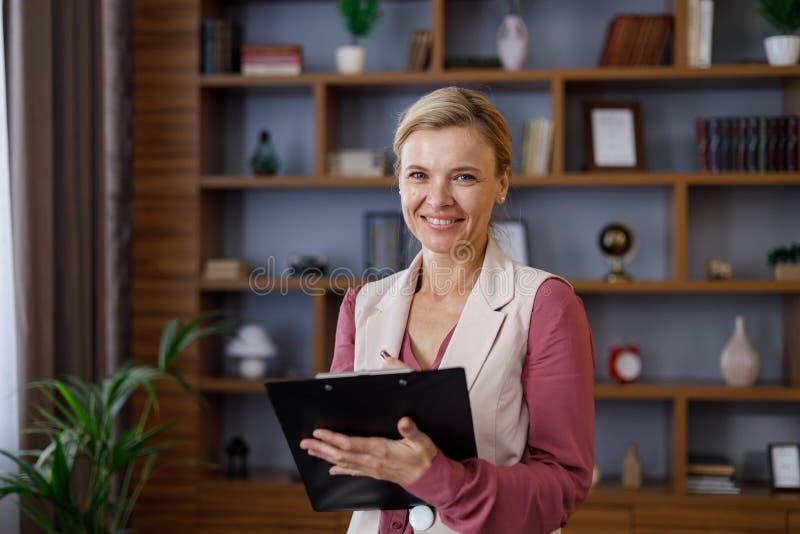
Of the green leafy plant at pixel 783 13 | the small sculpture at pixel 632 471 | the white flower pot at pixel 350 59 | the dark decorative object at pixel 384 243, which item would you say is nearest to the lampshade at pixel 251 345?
the dark decorative object at pixel 384 243

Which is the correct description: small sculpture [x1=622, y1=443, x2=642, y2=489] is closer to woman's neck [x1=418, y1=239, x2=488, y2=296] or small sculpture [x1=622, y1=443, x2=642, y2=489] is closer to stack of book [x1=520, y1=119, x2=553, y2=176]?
stack of book [x1=520, y1=119, x2=553, y2=176]

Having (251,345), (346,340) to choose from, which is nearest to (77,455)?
(251,345)

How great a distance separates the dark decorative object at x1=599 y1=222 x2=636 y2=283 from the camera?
3611 millimetres

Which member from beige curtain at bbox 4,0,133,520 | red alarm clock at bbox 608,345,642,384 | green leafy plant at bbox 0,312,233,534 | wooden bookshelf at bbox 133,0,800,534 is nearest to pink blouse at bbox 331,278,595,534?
green leafy plant at bbox 0,312,233,534

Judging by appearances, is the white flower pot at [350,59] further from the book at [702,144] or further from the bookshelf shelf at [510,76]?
the book at [702,144]

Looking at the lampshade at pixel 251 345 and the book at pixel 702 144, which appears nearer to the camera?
the book at pixel 702 144

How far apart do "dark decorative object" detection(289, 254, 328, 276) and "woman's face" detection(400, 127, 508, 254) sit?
2.21 m

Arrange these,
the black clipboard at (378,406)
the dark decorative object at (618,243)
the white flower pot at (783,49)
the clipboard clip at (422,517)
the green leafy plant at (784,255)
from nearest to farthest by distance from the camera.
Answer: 1. the black clipboard at (378,406)
2. the clipboard clip at (422,517)
3. the white flower pot at (783,49)
4. the green leafy plant at (784,255)
5. the dark decorative object at (618,243)

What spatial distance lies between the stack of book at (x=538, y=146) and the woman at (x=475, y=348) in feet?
6.52

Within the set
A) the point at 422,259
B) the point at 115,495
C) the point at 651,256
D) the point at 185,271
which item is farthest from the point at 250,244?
the point at 422,259

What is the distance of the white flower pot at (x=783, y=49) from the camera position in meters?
3.39

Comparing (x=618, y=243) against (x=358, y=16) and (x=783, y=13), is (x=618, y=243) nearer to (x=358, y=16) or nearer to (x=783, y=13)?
(x=783, y=13)

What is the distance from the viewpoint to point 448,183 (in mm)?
1484

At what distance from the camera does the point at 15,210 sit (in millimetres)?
2840
